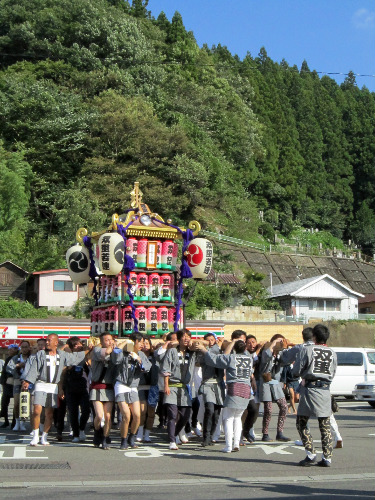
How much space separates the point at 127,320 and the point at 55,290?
25.6m

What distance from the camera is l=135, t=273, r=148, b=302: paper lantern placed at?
773 inches

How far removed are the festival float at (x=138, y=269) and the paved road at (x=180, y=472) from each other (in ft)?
19.8

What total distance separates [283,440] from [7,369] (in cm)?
606

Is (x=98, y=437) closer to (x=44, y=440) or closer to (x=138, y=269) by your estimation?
(x=44, y=440)

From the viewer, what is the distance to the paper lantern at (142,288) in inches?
773

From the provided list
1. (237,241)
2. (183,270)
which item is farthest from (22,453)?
(237,241)

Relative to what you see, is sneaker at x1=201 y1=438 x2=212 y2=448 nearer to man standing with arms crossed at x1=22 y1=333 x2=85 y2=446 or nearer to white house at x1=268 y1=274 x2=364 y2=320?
man standing with arms crossed at x1=22 y1=333 x2=85 y2=446

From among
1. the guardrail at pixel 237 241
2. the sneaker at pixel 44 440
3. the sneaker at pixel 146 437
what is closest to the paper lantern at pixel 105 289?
the sneaker at pixel 146 437

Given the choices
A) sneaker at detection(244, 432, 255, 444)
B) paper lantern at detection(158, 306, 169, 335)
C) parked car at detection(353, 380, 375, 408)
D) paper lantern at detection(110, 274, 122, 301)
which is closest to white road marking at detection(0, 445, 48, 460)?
sneaker at detection(244, 432, 255, 444)

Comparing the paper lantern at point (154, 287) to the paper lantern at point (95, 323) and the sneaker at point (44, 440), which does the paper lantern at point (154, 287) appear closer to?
the paper lantern at point (95, 323)

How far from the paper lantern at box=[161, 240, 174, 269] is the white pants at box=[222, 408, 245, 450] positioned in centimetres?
815

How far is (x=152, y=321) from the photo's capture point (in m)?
19.7

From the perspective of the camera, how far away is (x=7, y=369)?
16562 millimetres

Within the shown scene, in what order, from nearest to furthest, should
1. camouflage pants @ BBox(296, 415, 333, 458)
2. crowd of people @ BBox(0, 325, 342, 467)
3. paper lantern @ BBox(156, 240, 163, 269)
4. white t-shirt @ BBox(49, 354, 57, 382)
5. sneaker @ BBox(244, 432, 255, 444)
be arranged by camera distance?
camouflage pants @ BBox(296, 415, 333, 458) → crowd of people @ BBox(0, 325, 342, 467) → white t-shirt @ BBox(49, 354, 57, 382) → sneaker @ BBox(244, 432, 255, 444) → paper lantern @ BBox(156, 240, 163, 269)
